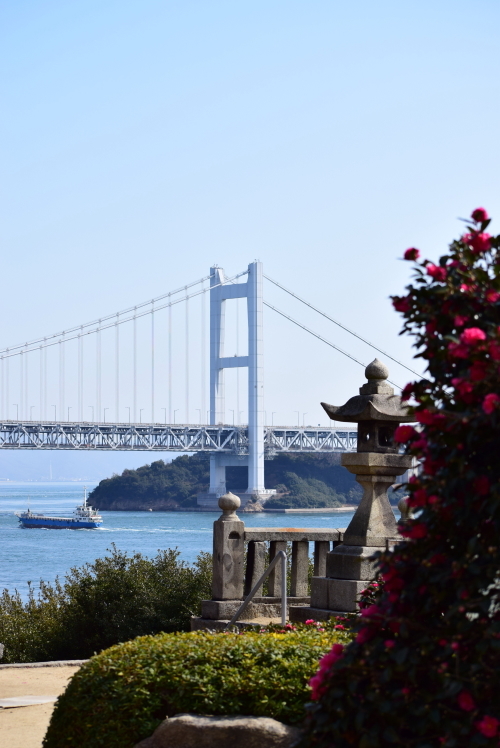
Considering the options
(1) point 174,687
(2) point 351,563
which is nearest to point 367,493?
(2) point 351,563

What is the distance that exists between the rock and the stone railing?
4.00 metres

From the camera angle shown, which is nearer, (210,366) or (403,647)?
(403,647)

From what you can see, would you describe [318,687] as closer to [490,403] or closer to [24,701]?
[490,403]

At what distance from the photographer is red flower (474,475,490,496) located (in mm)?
2711

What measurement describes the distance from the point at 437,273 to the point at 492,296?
8.0 inches

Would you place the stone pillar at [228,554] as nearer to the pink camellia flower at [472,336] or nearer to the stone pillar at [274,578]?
the stone pillar at [274,578]

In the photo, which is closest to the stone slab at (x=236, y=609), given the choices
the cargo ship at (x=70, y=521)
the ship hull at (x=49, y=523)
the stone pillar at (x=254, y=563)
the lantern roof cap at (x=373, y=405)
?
the stone pillar at (x=254, y=563)

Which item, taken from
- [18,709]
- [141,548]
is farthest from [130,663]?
[141,548]

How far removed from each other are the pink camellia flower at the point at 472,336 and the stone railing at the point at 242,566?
5.40 metres

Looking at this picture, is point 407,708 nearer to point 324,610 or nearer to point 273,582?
point 324,610

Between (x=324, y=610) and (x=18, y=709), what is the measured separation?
7.72 feet

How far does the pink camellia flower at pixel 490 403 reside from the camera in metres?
2.58

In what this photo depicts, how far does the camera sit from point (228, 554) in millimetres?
8180

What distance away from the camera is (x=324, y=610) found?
23.4ft
